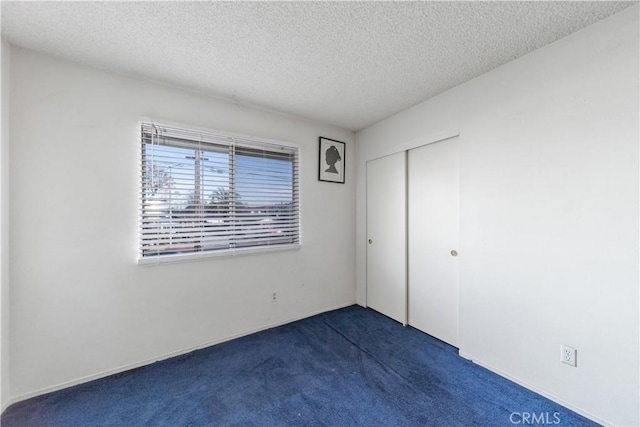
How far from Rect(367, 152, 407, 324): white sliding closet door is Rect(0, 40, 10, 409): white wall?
3.18 m

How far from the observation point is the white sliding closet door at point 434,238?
2.38 meters

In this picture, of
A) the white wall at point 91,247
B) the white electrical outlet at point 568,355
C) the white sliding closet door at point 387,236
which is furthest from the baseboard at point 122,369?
the white electrical outlet at point 568,355

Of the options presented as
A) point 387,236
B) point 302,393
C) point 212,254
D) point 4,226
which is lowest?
point 302,393

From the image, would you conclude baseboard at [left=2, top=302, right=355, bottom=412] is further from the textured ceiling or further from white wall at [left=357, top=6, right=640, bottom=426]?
the textured ceiling

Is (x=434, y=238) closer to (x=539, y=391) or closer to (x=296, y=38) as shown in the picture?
(x=539, y=391)

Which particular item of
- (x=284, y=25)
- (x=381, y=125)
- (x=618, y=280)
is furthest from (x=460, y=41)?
(x=618, y=280)

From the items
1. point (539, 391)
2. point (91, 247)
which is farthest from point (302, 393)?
point (91, 247)

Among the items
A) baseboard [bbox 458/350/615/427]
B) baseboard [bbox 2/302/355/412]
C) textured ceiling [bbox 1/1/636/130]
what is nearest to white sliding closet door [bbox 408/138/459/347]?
baseboard [bbox 458/350/615/427]

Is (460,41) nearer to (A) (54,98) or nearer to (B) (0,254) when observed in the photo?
(A) (54,98)

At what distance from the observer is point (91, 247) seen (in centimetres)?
191

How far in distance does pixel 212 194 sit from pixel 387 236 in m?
2.01

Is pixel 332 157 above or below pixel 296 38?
below

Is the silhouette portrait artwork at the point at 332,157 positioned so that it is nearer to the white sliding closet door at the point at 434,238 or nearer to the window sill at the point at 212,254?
the white sliding closet door at the point at 434,238

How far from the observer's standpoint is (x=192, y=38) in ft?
5.32
